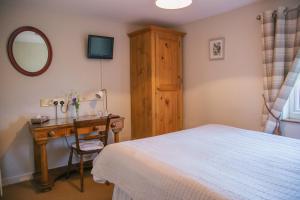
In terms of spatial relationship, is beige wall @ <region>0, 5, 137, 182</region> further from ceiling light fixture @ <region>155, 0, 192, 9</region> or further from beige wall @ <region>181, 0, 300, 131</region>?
ceiling light fixture @ <region>155, 0, 192, 9</region>

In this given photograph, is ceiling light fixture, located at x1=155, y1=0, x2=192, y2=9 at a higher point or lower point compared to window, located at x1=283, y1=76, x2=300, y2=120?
higher

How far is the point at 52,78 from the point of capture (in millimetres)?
3021

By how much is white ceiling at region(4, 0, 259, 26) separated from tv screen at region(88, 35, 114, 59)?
1.06 ft


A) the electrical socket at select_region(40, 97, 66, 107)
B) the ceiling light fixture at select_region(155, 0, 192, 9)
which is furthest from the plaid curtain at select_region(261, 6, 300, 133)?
the electrical socket at select_region(40, 97, 66, 107)

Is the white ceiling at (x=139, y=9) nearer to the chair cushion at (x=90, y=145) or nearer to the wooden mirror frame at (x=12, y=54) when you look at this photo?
the wooden mirror frame at (x=12, y=54)

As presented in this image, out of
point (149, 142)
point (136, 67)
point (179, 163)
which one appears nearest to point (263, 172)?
point (179, 163)

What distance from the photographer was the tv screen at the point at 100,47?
320 centimetres

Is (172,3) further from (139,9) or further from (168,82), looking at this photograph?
(168,82)

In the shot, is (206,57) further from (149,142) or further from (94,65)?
(149,142)

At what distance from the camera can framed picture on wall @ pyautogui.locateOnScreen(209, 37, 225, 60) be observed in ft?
10.5

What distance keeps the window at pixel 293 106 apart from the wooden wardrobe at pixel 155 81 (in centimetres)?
159

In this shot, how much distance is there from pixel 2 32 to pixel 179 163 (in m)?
2.58

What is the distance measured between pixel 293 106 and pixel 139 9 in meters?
2.24

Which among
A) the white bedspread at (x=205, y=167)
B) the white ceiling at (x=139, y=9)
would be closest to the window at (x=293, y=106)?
the white bedspread at (x=205, y=167)
